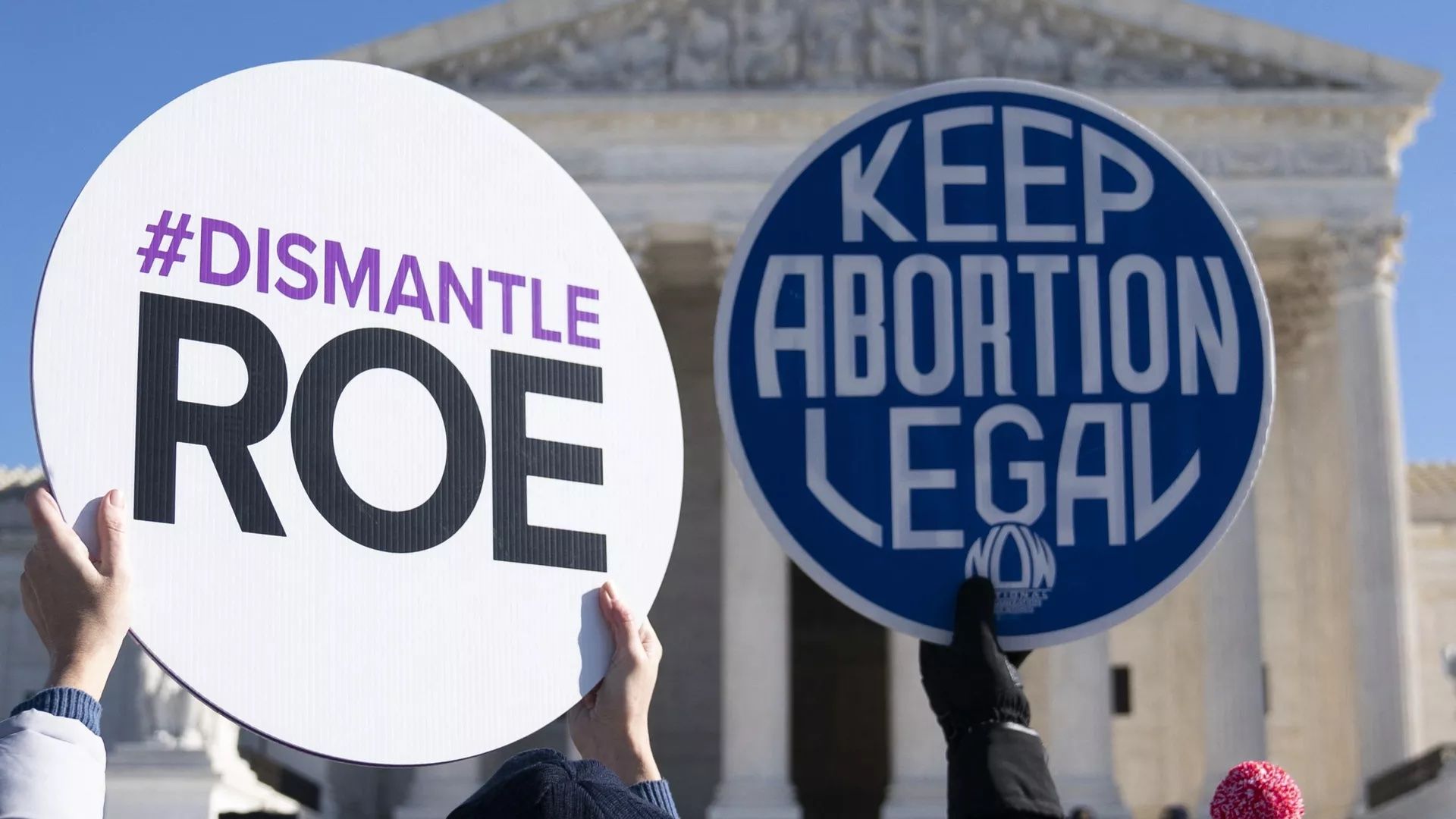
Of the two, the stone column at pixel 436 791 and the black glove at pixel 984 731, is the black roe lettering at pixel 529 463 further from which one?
the stone column at pixel 436 791

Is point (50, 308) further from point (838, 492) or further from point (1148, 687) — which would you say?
point (1148, 687)

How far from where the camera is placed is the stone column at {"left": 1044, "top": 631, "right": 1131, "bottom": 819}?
4784cm

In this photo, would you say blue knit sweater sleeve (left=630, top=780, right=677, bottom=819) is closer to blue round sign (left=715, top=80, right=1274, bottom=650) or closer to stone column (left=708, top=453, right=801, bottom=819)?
blue round sign (left=715, top=80, right=1274, bottom=650)

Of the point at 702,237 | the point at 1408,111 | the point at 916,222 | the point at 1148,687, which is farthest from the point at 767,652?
the point at 916,222

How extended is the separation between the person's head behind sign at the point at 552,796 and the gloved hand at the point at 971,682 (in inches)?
47.3

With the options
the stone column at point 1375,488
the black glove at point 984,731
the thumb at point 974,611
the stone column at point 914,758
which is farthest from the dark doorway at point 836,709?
the black glove at point 984,731

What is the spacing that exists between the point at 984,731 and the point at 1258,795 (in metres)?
1.88

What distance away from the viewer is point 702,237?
50.8 m

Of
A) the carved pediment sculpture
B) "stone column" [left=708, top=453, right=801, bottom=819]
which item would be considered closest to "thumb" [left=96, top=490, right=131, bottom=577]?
"stone column" [left=708, top=453, right=801, bottom=819]

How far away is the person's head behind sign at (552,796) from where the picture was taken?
10.1 ft

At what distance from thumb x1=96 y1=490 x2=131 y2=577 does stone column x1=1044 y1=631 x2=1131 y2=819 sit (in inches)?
1749

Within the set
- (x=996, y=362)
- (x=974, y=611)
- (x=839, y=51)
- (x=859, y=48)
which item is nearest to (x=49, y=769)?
(x=974, y=611)

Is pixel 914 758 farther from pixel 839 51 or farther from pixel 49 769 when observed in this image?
pixel 49 769

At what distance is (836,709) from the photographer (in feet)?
192
